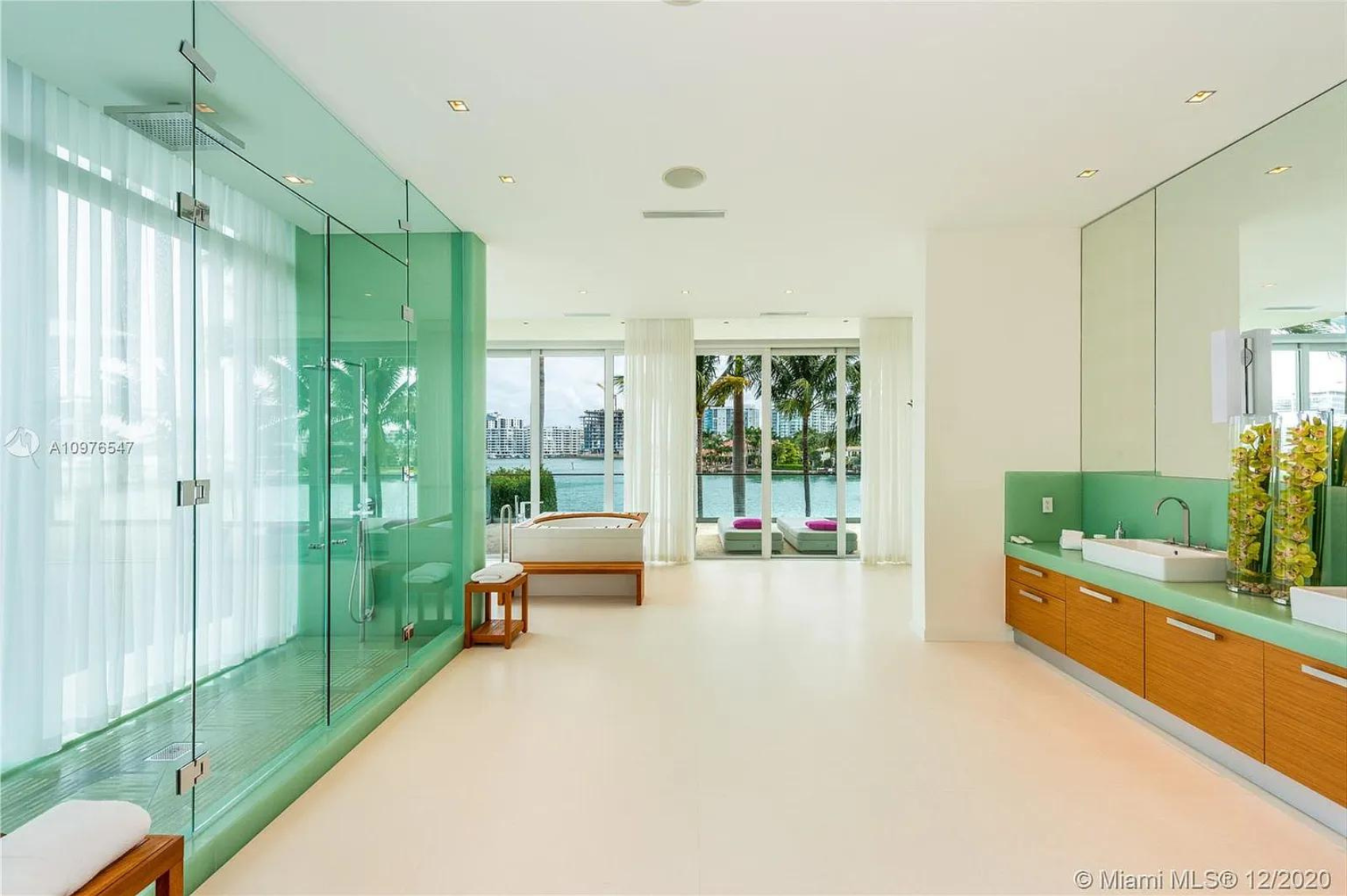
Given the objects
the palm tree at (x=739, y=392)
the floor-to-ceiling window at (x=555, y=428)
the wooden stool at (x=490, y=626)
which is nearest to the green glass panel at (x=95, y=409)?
the wooden stool at (x=490, y=626)

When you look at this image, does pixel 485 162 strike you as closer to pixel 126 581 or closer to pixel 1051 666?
pixel 126 581

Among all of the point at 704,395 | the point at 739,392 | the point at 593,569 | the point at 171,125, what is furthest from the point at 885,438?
the point at 171,125

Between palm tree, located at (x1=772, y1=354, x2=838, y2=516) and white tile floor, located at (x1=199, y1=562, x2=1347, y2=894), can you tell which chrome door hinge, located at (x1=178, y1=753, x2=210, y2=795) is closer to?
white tile floor, located at (x1=199, y1=562, x2=1347, y2=894)

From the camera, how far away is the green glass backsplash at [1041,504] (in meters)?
4.41

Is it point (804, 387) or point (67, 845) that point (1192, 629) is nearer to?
A: point (67, 845)

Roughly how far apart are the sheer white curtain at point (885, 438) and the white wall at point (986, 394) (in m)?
3.07

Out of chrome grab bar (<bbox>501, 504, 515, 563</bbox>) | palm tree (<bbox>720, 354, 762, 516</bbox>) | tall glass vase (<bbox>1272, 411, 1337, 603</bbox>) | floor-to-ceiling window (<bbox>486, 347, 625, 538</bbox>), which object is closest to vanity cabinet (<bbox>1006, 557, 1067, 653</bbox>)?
tall glass vase (<bbox>1272, 411, 1337, 603</bbox>)

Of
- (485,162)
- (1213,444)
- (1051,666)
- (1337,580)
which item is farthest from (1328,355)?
(485,162)

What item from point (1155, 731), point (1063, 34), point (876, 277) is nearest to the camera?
point (1063, 34)

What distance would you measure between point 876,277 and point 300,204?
14.9 ft

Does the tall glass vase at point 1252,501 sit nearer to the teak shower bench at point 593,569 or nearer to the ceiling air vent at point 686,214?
the ceiling air vent at point 686,214

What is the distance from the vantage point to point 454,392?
4414 mm

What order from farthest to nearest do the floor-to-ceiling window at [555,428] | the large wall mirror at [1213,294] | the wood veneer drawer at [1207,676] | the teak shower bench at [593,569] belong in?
the floor-to-ceiling window at [555,428]
the teak shower bench at [593,569]
the large wall mirror at [1213,294]
the wood veneer drawer at [1207,676]

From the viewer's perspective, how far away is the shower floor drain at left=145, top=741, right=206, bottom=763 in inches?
77.2
